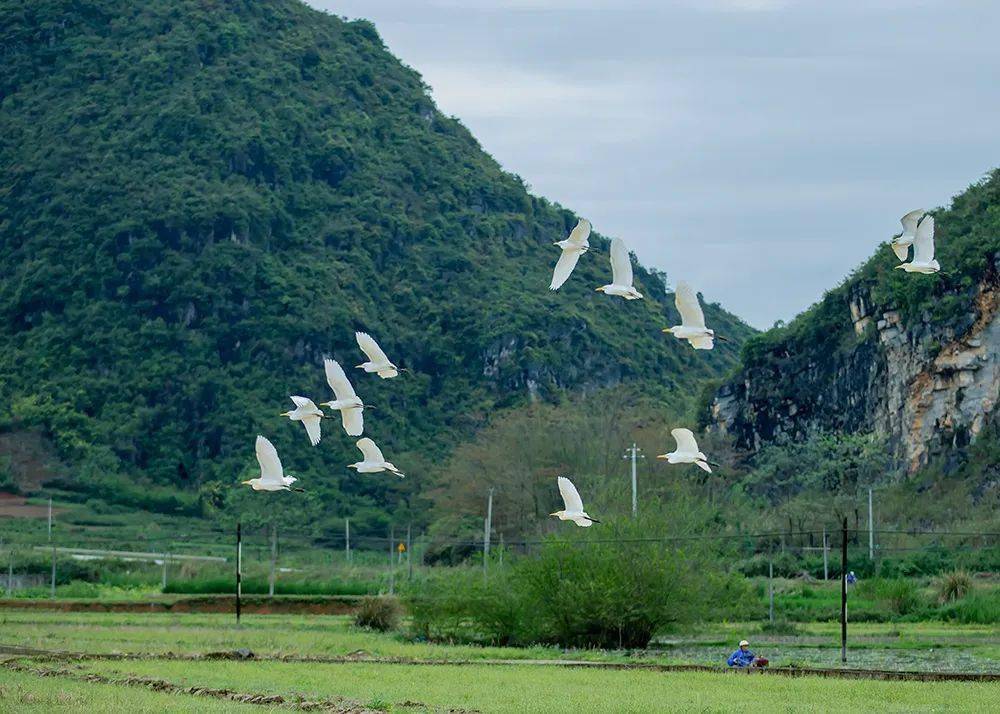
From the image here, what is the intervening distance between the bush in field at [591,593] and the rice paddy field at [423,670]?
808 mm

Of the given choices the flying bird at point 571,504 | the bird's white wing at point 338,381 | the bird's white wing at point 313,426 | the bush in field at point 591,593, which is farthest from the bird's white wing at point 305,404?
the bush in field at point 591,593

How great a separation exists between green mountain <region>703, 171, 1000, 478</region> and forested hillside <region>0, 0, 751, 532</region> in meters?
12.1

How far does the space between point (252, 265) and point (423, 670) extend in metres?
63.8

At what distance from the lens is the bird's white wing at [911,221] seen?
24905mm

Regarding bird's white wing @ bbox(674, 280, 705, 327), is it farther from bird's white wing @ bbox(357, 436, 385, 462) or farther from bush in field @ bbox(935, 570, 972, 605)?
bush in field @ bbox(935, 570, 972, 605)

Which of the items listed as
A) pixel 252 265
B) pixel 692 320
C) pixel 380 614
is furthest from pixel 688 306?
pixel 252 265

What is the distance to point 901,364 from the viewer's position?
68.4 metres

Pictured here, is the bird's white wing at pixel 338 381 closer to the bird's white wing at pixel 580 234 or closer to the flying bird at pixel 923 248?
the bird's white wing at pixel 580 234

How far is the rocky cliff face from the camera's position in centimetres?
6538

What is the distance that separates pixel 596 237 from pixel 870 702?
84758 mm

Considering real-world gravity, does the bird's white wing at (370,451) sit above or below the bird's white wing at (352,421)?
below

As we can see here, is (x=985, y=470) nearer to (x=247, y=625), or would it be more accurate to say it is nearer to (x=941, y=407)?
(x=941, y=407)

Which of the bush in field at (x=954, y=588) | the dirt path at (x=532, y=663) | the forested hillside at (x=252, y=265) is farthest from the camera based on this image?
the forested hillside at (x=252, y=265)

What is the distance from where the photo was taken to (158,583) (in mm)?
58344
